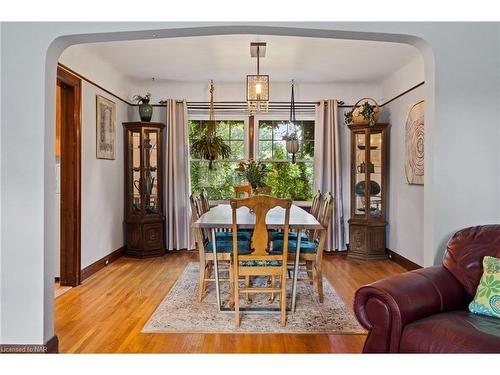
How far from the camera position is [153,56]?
4762mm

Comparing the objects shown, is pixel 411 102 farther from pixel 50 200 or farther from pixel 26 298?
pixel 26 298

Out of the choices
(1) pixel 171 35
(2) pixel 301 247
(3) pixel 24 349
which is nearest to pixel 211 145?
(2) pixel 301 247

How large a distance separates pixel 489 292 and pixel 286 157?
4382 millimetres

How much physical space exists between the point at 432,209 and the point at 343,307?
1.40m

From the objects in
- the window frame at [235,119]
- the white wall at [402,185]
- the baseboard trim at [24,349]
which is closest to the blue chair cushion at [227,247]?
the baseboard trim at [24,349]

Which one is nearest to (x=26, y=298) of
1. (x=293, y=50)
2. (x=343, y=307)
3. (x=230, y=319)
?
(x=230, y=319)

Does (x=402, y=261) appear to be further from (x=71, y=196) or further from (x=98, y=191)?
(x=71, y=196)

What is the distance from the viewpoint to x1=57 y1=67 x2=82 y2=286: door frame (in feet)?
13.6

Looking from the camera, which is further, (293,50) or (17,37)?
(293,50)

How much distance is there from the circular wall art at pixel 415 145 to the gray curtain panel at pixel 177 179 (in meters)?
3.12

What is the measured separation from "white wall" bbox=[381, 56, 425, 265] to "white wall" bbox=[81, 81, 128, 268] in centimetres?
379

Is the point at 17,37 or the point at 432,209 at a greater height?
the point at 17,37

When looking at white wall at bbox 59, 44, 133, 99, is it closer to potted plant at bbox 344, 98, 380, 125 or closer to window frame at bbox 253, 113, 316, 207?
window frame at bbox 253, 113, 316, 207

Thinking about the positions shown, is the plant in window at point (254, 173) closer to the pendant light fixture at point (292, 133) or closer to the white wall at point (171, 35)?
the pendant light fixture at point (292, 133)
